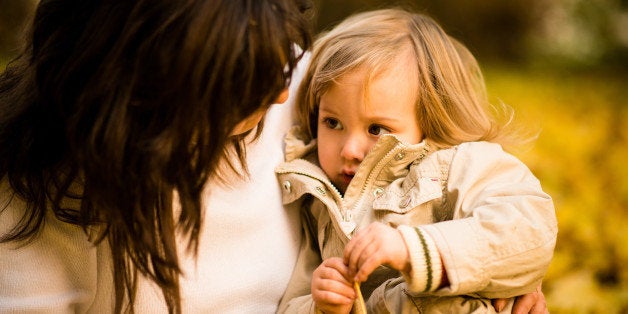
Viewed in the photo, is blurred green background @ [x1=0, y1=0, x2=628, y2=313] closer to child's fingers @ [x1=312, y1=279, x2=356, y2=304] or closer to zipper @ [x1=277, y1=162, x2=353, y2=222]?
zipper @ [x1=277, y1=162, x2=353, y2=222]

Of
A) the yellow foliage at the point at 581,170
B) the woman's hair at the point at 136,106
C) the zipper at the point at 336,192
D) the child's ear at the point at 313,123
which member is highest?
the woman's hair at the point at 136,106

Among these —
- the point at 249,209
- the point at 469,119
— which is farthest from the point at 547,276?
the point at 249,209

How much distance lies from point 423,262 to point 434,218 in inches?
9.3

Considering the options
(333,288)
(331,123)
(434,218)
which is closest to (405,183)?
(434,218)

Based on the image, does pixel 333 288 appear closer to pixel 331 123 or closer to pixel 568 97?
pixel 331 123

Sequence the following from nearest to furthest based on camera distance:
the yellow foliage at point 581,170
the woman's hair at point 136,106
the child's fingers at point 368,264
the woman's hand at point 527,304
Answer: the woman's hair at point 136,106, the child's fingers at point 368,264, the woman's hand at point 527,304, the yellow foliage at point 581,170

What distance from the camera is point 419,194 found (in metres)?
1.45

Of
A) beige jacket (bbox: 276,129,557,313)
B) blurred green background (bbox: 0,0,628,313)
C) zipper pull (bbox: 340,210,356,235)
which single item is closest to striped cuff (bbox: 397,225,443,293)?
beige jacket (bbox: 276,129,557,313)

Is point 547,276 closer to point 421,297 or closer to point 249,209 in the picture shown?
point 421,297

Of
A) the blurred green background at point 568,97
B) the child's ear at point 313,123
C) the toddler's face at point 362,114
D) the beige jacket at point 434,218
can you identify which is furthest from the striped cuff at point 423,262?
the blurred green background at point 568,97

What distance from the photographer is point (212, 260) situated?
1.45m

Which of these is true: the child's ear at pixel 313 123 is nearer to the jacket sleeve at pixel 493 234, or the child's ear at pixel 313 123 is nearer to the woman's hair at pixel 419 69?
the woman's hair at pixel 419 69

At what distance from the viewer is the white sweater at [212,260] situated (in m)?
1.30

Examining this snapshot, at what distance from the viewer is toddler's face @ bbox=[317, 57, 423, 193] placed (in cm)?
156
